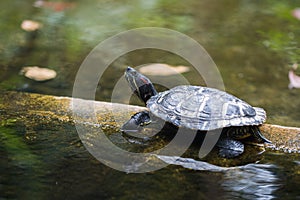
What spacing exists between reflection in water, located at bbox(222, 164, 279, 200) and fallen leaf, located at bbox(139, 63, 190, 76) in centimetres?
168

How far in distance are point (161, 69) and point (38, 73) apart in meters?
1.04

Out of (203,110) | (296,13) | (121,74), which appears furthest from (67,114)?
(296,13)

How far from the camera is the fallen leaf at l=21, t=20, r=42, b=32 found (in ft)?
15.4

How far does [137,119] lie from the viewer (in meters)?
2.68

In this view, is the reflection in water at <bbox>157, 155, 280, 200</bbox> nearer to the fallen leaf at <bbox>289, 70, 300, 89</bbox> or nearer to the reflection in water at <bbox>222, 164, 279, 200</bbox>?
the reflection in water at <bbox>222, 164, 279, 200</bbox>

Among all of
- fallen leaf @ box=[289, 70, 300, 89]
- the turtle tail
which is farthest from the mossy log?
fallen leaf @ box=[289, 70, 300, 89]

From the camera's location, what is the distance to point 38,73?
12.5ft

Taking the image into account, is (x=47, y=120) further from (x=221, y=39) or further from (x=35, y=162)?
(x=221, y=39)

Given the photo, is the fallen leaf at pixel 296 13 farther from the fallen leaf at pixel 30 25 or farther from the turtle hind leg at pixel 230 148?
the turtle hind leg at pixel 230 148

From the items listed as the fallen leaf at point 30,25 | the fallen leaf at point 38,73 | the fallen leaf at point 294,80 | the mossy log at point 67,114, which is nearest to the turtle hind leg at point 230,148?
the mossy log at point 67,114

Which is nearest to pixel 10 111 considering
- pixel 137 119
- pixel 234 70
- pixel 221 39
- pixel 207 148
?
pixel 137 119

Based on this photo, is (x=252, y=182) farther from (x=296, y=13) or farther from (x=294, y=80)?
(x=296, y=13)

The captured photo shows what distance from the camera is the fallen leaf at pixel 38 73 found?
12.3 feet

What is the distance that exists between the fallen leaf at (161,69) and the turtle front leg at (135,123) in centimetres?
123
